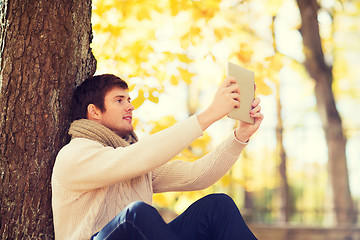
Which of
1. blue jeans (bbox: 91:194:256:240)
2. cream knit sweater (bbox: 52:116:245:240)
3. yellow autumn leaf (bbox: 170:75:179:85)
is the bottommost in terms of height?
blue jeans (bbox: 91:194:256:240)

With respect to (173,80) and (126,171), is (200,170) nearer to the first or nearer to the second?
(126,171)

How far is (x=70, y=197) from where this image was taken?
218cm

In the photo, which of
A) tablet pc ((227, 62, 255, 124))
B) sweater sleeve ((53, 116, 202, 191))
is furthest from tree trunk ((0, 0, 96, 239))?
tablet pc ((227, 62, 255, 124))

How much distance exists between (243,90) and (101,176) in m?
0.81

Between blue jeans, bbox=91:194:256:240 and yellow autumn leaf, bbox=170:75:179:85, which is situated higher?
yellow autumn leaf, bbox=170:75:179:85

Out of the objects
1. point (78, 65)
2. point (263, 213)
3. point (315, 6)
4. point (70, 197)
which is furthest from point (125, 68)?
point (263, 213)

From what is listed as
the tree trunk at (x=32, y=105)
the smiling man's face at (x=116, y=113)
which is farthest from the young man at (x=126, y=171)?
the tree trunk at (x=32, y=105)

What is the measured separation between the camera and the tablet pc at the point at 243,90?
229cm

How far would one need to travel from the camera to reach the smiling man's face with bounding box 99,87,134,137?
247 centimetres

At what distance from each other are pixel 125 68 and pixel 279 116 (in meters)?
5.87

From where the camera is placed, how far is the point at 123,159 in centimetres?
205

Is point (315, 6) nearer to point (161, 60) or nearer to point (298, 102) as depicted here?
point (161, 60)

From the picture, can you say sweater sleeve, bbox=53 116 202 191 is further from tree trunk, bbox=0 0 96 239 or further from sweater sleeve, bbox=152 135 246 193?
sweater sleeve, bbox=152 135 246 193

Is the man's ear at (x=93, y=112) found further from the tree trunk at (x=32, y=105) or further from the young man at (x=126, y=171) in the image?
the tree trunk at (x=32, y=105)
